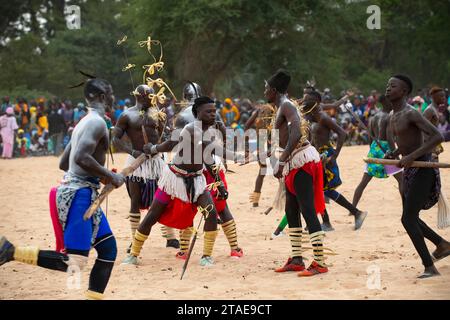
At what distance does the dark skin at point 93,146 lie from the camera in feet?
21.7

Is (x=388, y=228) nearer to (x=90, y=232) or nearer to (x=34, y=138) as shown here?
(x=90, y=232)

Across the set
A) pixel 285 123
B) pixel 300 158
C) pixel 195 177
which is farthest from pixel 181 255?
pixel 285 123

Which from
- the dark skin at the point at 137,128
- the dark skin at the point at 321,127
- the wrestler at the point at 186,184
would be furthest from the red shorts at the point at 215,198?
the dark skin at the point at 321,127

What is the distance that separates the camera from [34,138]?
90.5 feet

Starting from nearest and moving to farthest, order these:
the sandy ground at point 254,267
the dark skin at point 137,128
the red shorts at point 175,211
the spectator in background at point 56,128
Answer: the sandy ground at point 254,267 < the red shorts at point 175,211 < the dark skin at point 137,128 < the spectator in background at point 56,128

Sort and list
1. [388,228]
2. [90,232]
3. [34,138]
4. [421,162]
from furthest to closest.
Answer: [34,138] → [388,228] → [421,162] → [90,232]

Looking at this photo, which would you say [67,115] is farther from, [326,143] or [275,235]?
[275,235]

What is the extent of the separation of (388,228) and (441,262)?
8.35 feet

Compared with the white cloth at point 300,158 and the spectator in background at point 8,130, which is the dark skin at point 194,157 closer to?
the white cloth at point 300,158

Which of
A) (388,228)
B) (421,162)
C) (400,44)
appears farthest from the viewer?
(400,44)

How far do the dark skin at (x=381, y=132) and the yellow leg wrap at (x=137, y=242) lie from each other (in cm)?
374

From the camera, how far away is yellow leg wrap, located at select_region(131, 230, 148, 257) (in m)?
8.84

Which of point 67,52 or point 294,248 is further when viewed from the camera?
point 67,52
